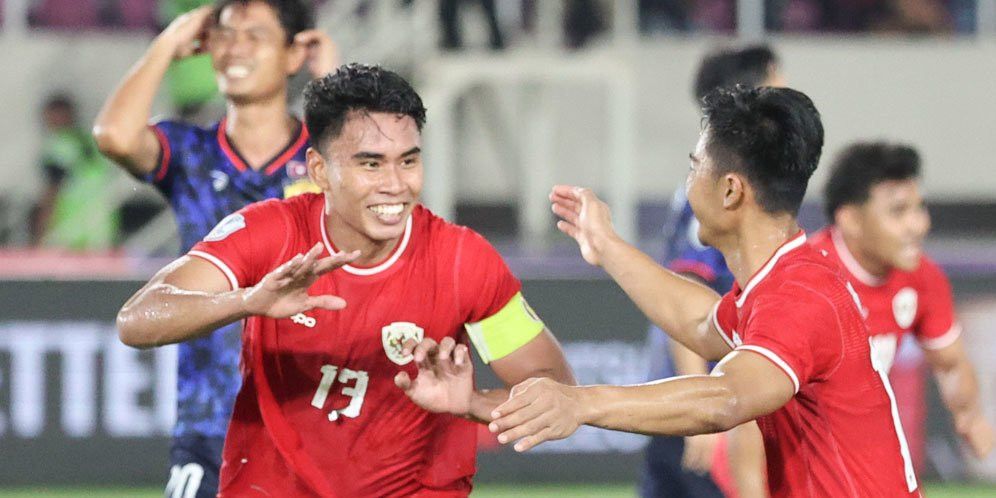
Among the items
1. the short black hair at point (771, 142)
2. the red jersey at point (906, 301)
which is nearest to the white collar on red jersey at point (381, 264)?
the short black hair at point (771, 142)

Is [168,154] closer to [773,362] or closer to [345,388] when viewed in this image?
[345,388]

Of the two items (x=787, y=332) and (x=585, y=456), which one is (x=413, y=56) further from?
(x=787, y=332)

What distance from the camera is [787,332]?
14.0ft

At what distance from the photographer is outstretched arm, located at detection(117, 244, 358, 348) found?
4.42 m

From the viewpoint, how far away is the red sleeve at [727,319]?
4949mm

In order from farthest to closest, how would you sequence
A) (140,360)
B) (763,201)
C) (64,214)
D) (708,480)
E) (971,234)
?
(971,234) < (64,214) < (140,360) < (708,480) < (763,201)

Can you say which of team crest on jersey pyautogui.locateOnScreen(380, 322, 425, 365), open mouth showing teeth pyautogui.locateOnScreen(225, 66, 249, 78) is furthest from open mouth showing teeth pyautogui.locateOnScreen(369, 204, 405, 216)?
open mouth showing teeth pyautogui.locateOnScreen(225, 66, 249, 78)

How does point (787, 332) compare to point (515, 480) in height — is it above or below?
above

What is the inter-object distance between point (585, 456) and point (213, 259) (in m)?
5.76

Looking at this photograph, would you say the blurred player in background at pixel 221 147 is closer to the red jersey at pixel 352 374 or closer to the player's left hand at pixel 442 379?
the red jersey at pixel 352 374

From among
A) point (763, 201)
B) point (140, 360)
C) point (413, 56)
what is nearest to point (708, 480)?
point (763, 201)

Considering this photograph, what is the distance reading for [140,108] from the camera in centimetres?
626

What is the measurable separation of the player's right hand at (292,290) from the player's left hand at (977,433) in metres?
3.40

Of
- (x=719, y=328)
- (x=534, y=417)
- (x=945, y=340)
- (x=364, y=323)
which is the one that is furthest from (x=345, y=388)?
(x=945, y=340)
